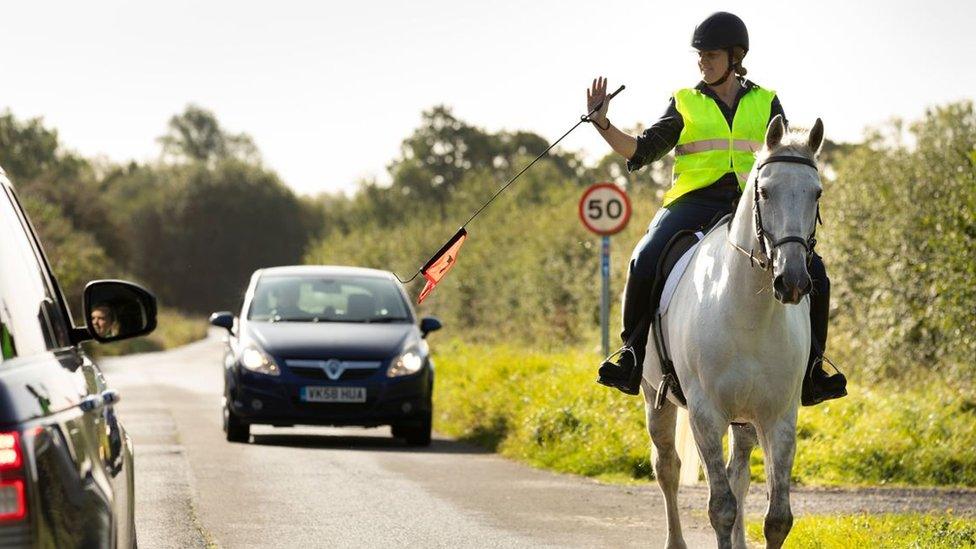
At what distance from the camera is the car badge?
17.8 m

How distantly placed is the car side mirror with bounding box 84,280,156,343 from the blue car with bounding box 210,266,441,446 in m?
11.8

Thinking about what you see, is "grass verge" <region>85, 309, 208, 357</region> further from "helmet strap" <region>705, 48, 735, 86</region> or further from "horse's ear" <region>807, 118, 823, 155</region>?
"horse's ear" <region>807, 118, 823, 155</region>

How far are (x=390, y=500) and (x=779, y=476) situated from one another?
5.13 metres

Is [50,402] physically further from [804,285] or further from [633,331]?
[633,331]

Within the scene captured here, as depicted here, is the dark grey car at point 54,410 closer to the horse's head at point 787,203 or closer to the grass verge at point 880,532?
the horse's head at point 787,203

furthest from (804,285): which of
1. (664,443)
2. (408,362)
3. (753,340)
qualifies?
(408,362)

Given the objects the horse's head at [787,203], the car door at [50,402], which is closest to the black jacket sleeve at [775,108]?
the horse's head at [787,203]

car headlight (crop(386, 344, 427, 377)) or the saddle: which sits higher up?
the saddle

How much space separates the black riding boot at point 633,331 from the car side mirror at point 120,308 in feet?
13.4

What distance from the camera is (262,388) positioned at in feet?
57.8

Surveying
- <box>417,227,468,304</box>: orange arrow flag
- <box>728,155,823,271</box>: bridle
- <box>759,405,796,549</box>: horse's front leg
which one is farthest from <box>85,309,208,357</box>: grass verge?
<box>728,155,823,271</box>: bridle

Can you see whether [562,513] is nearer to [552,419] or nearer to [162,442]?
[552,419]

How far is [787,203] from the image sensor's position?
7.58 meters

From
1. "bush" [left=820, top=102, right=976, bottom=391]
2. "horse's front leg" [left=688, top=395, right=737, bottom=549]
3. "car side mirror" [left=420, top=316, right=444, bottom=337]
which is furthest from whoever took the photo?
"car side mirror" [left=420, top=316, right=444, bottom=337]
